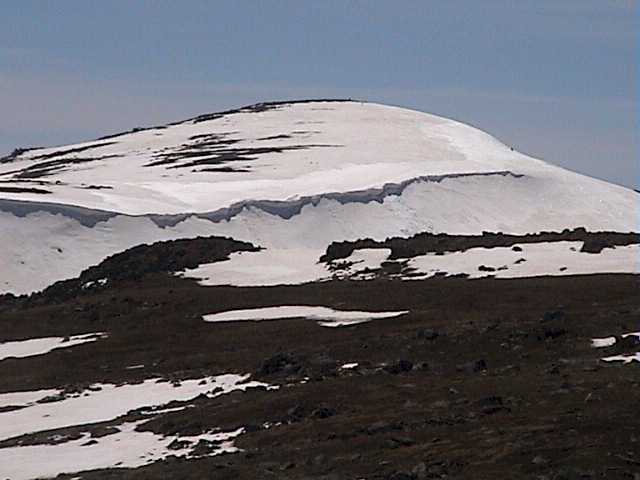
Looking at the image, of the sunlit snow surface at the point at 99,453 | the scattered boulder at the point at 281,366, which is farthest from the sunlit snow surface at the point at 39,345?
the sunlit snow surface at the point at 99,453

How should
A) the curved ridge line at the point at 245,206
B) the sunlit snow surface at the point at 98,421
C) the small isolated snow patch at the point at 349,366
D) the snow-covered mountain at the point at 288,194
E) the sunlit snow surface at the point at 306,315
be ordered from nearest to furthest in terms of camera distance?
the sunlit snow surface at the point at 98,421, the small isolated snow patch at the point at 349,366, the sunlit snow surface at the point at 306,315, the snow-covered mountain at the point at 288,194, the curved ridge line at the point at 245,206

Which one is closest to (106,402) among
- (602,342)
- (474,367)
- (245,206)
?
(474,367)

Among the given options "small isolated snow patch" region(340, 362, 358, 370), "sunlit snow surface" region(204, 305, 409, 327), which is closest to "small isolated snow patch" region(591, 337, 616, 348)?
"small isolated snow patch" region(340, 362, 358, 370)

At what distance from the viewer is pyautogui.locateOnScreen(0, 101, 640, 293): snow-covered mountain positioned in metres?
64.6

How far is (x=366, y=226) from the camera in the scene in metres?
70.4

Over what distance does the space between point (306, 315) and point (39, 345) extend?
7922mm

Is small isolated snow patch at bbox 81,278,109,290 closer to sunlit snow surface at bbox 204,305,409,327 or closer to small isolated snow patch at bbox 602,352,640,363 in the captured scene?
sunlit snow surface at bbox 204,305,409,327

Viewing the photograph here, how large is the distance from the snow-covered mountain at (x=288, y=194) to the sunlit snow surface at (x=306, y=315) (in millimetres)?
9358

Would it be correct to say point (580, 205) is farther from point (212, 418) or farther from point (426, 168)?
point (212, 418)

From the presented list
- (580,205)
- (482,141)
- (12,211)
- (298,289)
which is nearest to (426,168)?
(580,205)

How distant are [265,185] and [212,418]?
50310 mm

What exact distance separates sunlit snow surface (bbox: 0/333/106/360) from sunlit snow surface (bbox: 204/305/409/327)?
352cm

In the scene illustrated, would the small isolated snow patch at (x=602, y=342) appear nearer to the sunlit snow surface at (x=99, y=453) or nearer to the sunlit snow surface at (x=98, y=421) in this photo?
the sunlit snow surface at (x=98, y=421)

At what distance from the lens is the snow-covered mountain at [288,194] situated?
6462 centimetres
